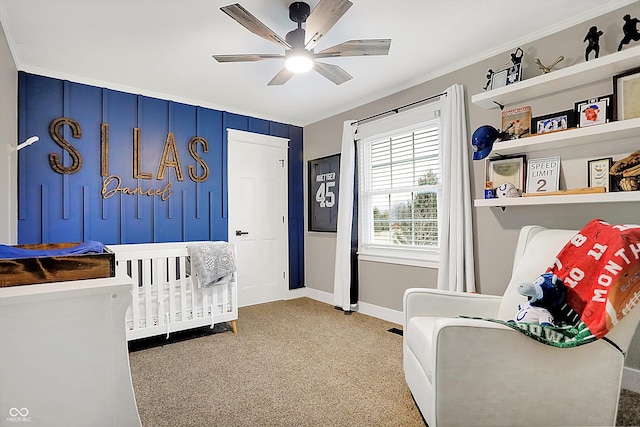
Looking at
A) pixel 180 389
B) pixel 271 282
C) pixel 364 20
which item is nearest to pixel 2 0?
pixel 364 20

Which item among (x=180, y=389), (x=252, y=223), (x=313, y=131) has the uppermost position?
(x=313, y=131)

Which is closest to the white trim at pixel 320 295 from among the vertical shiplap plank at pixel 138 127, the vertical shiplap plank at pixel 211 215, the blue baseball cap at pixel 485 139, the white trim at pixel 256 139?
the vertical shiplap plank at pixel 211 215

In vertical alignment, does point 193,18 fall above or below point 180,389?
above

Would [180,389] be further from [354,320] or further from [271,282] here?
[271,282]

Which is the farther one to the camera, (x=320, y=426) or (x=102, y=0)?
(x=102, y=0)

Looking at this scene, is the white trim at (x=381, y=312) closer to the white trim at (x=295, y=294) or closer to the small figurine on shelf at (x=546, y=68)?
the white trim at (x=295, y=294)

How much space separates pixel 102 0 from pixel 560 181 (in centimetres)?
309

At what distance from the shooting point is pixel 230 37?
2.46 meters

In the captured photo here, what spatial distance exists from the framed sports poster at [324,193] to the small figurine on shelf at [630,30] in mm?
2690

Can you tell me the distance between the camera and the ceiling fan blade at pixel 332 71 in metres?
2.43

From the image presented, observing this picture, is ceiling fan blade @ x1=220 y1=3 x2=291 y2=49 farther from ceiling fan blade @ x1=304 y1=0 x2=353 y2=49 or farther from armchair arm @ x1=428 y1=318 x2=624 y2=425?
armchair arm @ x1=428 y1=318 x2=624 y2=425

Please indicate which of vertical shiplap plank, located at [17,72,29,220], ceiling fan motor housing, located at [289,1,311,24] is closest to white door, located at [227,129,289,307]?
vertical shiplap plank, located at [17,72,29,220]

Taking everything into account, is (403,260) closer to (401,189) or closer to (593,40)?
(401,189)

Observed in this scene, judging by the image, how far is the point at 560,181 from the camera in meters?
2.34
